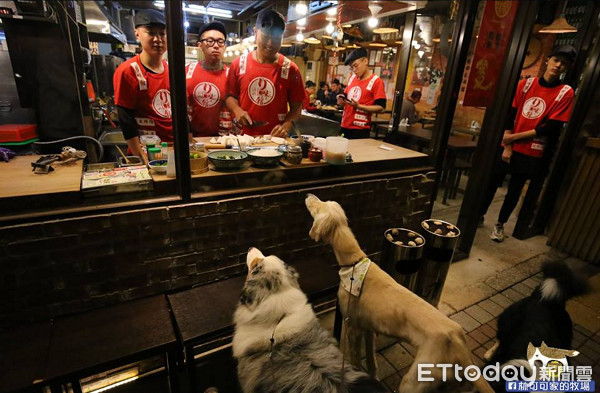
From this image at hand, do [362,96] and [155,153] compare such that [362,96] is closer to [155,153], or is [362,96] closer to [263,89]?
[263,89]

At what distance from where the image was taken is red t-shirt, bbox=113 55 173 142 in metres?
2.95

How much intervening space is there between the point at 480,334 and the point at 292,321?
7.71 ft

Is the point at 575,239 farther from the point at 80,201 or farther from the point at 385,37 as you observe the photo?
the point at 385,37

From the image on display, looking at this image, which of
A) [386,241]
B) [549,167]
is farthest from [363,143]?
[549,167]

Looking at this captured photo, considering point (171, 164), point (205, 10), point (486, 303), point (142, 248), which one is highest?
point (205, 10)

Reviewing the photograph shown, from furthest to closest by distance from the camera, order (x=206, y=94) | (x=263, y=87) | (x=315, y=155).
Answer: (x=206, y=94) < (x=263, y=87) < (x=315, y=155)

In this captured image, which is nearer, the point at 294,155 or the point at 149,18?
the point at 294,155

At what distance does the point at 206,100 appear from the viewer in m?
A: 3.72

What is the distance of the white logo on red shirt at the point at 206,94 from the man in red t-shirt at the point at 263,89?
0.17 metres

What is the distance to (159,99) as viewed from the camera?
319cm

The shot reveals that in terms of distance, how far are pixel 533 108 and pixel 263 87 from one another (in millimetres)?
3777

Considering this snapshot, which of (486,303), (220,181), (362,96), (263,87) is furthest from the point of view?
(362,96)

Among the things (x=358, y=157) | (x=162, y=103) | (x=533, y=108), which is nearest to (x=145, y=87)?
(x=162, y=103)

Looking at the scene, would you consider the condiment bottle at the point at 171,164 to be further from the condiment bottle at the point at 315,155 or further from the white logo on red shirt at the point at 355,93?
the white logo on red shirt at the point at 355,93
